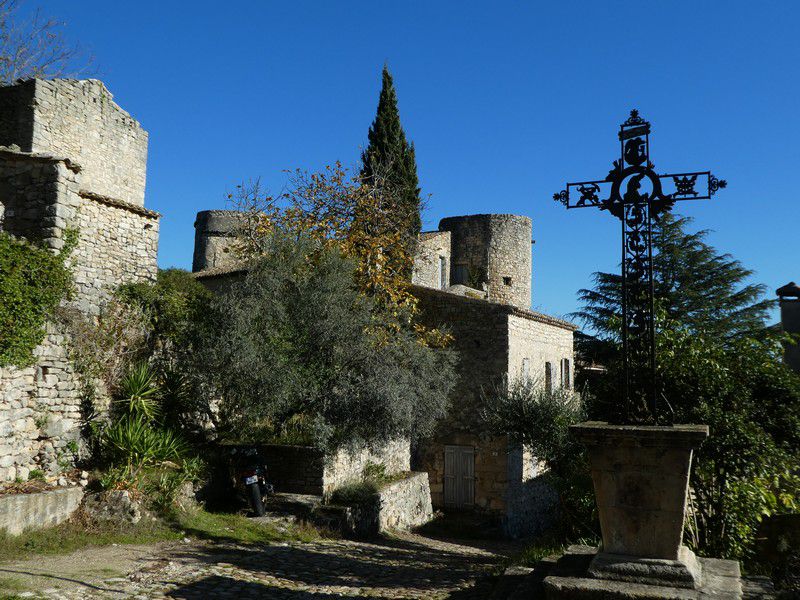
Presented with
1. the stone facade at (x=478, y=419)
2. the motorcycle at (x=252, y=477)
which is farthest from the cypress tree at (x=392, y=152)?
the motorcycle at (x=252, y=477)

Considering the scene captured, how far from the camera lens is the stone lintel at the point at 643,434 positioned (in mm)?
5332

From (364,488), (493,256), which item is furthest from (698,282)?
(364,488)

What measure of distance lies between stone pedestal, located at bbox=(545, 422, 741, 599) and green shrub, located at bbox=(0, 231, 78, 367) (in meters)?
8.85

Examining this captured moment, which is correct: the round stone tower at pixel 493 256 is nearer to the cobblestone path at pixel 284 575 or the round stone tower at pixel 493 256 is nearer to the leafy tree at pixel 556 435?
the leafy tree at pixel 556 435

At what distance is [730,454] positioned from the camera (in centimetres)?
896

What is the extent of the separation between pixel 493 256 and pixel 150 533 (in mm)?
23251

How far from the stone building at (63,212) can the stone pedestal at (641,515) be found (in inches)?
351

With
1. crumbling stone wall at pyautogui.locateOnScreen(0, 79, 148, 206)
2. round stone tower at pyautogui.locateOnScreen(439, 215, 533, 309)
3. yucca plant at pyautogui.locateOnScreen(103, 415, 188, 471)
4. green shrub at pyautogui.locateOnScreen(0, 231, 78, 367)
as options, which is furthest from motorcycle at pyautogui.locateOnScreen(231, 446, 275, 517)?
round stone tower at pyautogui.locateOnScreen(439, 215, 533, 309)

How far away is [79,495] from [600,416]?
28.8 ft

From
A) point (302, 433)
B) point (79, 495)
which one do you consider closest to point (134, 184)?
point (302, 433)

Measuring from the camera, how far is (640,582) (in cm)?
539

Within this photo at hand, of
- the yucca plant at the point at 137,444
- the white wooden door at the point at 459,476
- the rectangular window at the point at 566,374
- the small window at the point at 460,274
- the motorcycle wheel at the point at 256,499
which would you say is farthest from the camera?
the small window at the point at 460,274

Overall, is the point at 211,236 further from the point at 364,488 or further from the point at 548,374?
the point at 364,488

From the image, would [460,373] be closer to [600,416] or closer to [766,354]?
[600,416]
